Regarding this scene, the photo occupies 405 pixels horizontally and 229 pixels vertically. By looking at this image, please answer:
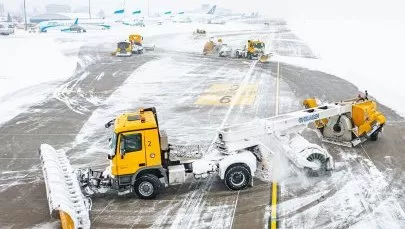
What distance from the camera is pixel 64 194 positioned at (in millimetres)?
12516

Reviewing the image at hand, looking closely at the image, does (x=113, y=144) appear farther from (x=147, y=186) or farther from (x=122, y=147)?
(x=147, y=186)

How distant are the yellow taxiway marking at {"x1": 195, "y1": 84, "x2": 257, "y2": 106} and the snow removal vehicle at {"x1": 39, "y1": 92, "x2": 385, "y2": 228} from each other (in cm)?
1184

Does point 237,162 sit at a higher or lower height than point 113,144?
lower

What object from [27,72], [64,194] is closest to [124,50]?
[27,72]

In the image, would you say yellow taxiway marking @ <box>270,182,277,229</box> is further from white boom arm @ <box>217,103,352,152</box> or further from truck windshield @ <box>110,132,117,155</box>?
truck windshield @ <box>110,132,117,155</box>

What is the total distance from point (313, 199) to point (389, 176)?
3592 mm

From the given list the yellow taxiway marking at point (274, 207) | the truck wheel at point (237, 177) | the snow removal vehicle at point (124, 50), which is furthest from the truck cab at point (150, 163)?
the snow removal vehicle at point (124, 50)

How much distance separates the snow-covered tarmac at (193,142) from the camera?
1307 cm

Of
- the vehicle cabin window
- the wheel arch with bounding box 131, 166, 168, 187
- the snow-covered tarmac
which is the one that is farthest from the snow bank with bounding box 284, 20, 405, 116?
the vehicle cabin window

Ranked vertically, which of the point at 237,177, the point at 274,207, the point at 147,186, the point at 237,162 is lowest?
the point at 274,207

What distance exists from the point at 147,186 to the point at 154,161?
0.89 m

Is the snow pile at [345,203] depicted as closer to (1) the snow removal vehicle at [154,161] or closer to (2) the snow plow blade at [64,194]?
(1) the snow removal vehicle at [154,161]

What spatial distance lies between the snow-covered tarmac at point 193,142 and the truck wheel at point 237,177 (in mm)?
277

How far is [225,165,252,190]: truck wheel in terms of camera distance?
47.6 ft
